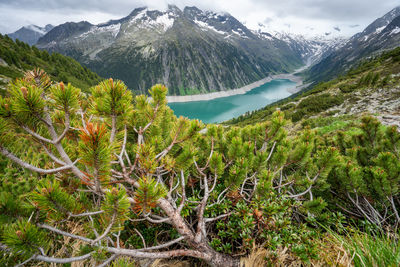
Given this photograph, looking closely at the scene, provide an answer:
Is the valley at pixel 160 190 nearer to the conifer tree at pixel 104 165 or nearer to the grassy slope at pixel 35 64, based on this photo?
the conifer tree at pixel 104 165

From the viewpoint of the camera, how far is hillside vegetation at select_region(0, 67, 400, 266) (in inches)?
53.9

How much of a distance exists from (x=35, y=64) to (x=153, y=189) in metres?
89.5

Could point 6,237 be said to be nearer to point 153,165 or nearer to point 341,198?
point 153,165

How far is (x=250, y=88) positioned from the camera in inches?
7554

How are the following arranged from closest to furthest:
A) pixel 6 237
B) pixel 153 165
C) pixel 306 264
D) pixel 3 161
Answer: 1. pixel 6 237
2. pixel 153 165
3. pixel 306 264
4. pixel 3 161

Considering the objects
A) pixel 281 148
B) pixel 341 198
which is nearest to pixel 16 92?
pixel 281 148

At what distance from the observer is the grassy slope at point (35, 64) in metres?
50.8

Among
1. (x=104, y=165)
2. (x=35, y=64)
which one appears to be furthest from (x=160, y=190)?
(x=35, y=64)

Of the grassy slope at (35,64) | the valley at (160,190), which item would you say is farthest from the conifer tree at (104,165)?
the grassy slope at (35,64)

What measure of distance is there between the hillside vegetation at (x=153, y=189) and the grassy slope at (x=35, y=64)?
180 ft

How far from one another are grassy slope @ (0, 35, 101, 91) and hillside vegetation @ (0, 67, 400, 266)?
54812mm

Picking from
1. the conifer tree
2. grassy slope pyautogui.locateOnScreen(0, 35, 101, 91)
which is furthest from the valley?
grassy slope pyautogui.locateOnScreen(0, 35, 101, 91)

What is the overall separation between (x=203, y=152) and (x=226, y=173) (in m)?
0.59

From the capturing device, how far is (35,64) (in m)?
62.6
